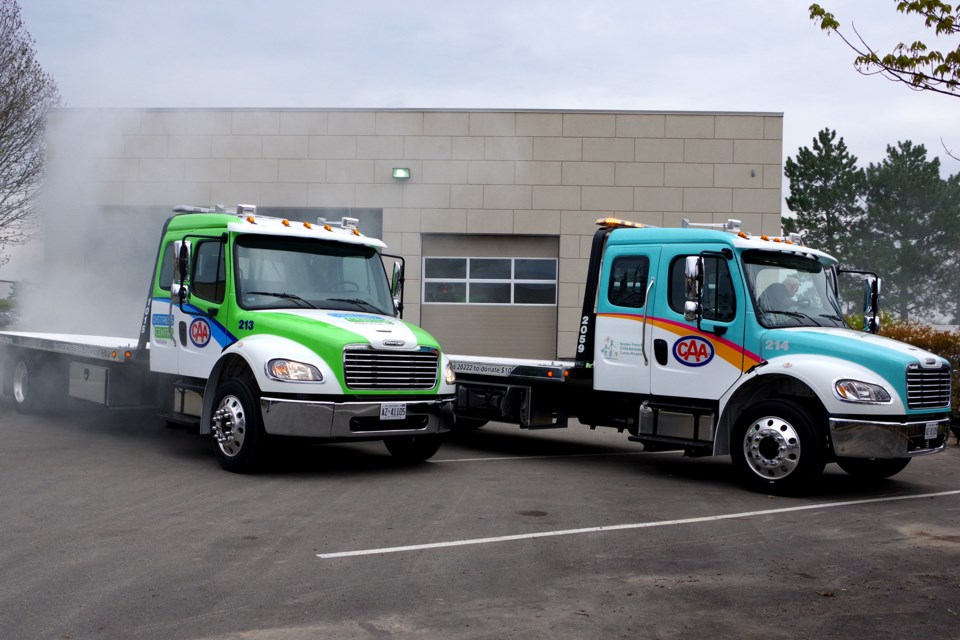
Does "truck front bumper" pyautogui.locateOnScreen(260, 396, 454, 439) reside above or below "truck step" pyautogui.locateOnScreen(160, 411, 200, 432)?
above

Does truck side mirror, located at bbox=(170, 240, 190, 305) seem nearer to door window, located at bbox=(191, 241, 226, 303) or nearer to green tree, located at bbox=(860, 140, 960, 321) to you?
door window, located at bbox=(191, 241, 226, 303)

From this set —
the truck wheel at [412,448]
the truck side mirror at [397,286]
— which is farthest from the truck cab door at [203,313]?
the truck wheel at [412,448]

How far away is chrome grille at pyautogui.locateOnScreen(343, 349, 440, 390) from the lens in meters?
10.1

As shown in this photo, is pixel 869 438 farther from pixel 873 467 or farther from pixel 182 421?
pixel 182 421

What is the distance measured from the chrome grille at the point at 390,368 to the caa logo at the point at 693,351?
252 cm

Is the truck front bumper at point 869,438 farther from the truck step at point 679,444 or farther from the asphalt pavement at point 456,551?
the truck step at point 679,444

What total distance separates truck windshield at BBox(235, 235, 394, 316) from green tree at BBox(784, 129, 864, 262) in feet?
141

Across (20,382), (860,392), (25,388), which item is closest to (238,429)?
(860,392)

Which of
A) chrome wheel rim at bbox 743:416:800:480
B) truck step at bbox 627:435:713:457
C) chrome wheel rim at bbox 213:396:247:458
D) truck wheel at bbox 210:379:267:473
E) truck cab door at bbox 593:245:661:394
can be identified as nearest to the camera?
chrome wheel rim at bbox 743:416:800:480

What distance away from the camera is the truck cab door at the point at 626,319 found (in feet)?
36.3

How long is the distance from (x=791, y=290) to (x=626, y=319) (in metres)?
1.75

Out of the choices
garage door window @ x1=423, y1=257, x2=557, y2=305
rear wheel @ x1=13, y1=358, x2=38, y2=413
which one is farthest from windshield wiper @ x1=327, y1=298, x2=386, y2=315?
garage door window @ x1=423, y1=257, x2=557, y2=305

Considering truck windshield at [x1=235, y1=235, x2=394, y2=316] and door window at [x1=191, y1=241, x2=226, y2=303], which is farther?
door window at [x1=191, y1=241, x2=226, y2=303]

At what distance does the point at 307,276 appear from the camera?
11289 mm
